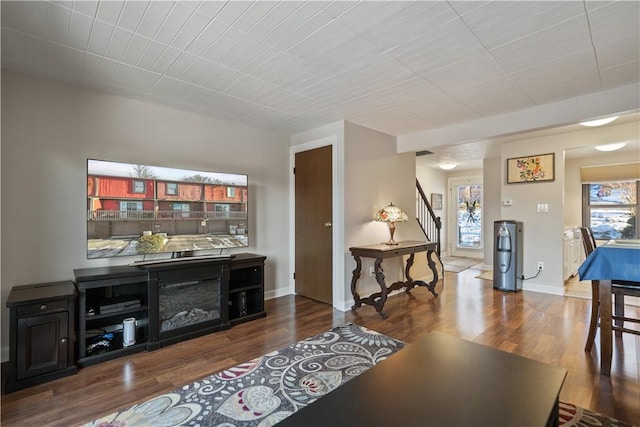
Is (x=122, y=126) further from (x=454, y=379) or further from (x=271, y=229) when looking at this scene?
(x=454, y=379)

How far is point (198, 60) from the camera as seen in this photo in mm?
2297

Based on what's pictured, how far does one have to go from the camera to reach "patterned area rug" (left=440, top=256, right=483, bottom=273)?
622cm

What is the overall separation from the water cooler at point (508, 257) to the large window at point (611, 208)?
246cm

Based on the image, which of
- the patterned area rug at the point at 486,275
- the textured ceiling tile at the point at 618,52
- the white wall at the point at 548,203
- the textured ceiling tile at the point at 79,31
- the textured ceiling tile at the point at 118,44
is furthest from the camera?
the patterned area rug at the point at 486,275

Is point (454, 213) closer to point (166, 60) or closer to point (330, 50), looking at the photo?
point (330, 50)

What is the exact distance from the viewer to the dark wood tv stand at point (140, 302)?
7.69 ft

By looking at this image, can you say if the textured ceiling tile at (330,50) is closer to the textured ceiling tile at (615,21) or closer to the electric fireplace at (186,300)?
the textured ceiling tile at (615,21)

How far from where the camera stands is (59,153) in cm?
259

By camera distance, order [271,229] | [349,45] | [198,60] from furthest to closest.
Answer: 1. [271,229]
2. [198,60]
3. [349,45]

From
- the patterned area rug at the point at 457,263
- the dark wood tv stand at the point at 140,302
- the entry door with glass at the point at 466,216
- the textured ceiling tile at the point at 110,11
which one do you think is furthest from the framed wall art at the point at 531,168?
the textured ceiling tile at the point at 110,11

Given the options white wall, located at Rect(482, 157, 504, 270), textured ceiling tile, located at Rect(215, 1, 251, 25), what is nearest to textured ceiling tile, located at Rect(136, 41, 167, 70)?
textured ceiling tile, located at Rect(215, 1, 251, 25)

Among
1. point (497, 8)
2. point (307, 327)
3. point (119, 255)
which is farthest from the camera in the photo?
point (307, 327)

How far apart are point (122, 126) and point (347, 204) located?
8.34ft

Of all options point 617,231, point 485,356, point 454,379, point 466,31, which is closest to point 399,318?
point 485,356
